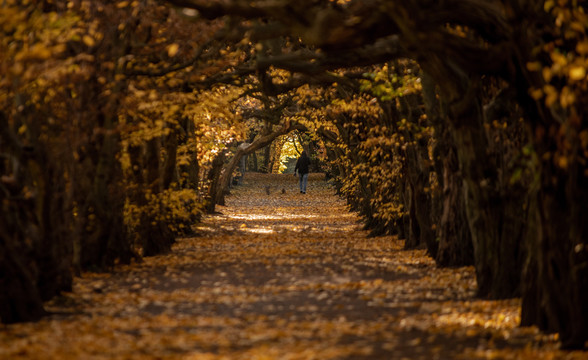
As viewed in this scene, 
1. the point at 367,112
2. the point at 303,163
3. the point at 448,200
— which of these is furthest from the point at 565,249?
the point at 303,163

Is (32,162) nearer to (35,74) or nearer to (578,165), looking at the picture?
(35,74)

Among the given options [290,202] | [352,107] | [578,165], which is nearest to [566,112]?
[578,165]

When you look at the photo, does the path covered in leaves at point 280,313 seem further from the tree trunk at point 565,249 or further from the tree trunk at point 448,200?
the tree trunk at point 448,200

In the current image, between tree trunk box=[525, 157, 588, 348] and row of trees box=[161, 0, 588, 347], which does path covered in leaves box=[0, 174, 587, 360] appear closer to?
tree trunk box=[525, 157, 588, 348]

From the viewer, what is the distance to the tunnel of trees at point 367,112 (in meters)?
8.16

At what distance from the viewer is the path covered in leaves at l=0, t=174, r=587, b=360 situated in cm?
799

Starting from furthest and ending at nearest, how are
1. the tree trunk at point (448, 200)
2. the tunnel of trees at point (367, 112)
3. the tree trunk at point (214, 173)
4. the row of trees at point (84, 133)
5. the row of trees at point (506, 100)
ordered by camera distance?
the tree trunk at point (214, 173)
the tree trunk at point (448, 200)
the row of trees at point (84, 133)
the tunnel of trees at point (367, 112)
the row of trees at point (506, 100)

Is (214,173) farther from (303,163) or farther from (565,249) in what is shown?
(565,249)

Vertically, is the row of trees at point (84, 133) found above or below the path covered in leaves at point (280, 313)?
above

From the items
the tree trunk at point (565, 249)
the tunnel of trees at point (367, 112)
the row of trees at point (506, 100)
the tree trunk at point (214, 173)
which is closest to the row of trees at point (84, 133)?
the tunnel of trees at point (367, 112)

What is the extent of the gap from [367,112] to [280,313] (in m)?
11.7

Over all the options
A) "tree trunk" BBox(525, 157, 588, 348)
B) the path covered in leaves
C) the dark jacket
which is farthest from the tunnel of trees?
the dark jacket

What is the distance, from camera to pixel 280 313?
1079 centimetres

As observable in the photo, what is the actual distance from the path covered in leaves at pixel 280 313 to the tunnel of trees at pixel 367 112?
62 centimetres
